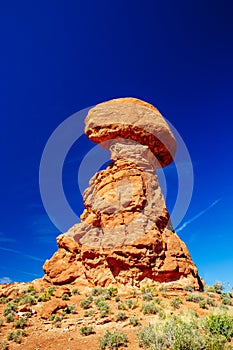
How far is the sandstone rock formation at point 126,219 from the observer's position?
63.3 ft

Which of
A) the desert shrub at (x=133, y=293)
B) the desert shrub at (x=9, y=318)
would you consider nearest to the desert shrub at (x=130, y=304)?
the desert shrub at (x=133, y=293)

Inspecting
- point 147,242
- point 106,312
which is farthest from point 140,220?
point 106,312

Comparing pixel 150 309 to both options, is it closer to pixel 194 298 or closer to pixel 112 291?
pixel 194 298

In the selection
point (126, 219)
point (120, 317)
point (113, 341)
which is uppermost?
point (126, 219)

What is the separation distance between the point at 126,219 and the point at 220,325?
1225 cm

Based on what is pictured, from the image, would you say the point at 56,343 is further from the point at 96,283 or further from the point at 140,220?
the point at 140,220

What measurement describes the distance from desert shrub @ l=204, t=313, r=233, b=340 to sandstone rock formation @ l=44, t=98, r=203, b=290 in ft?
29.4

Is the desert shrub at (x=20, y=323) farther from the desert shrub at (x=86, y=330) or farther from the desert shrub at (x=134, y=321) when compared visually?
the desert shrub at (x=134, y=321)

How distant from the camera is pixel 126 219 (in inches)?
823

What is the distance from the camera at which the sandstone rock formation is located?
19281mm

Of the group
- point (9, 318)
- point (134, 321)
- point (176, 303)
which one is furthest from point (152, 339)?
point (9, 318)

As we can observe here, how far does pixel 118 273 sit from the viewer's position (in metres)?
19.2

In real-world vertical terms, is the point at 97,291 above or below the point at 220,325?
above

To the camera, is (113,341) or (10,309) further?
(10,309)
